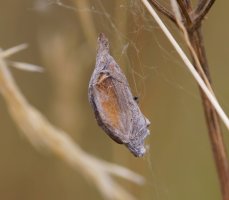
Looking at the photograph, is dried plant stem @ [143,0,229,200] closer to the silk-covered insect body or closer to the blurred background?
the silk-covered insect body

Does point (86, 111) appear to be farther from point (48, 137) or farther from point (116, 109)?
point (116, 109)

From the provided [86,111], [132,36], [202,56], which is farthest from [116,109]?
[86,111]

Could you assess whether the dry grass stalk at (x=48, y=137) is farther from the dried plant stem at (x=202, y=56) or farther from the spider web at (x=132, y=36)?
the dried plant stem at (x=202, y=56)

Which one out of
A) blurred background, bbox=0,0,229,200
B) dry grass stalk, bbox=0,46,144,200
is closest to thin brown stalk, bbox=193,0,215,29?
dry grass stalk, bbox=0,46,144,200

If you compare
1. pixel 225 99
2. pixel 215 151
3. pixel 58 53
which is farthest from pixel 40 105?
pixel 215 151

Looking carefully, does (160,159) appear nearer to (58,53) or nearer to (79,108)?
(79,108)

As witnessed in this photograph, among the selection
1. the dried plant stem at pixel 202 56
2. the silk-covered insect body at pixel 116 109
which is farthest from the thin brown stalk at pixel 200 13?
the silk-covered insect body at pixel 116 109

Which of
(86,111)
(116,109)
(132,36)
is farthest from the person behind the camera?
(86,111)
